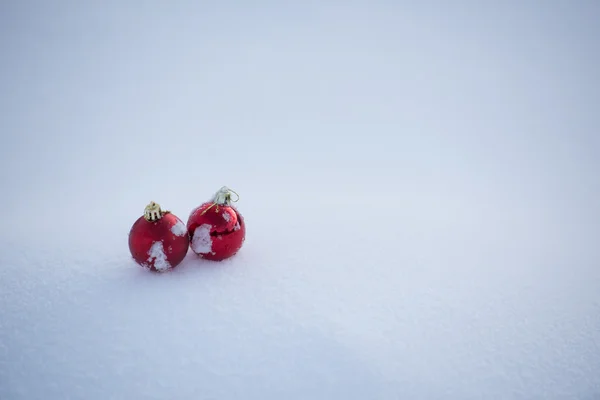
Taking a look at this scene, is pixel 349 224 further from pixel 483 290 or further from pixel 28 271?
pixel 28 271

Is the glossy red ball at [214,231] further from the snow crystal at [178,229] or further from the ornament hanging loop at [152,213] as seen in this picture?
the ornament hanging loop at [152,213]

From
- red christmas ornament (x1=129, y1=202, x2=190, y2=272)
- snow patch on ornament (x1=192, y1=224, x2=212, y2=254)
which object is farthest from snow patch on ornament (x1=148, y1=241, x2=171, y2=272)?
snow patch on ornament (x1=192, y1=224, x2=212, y2=254)

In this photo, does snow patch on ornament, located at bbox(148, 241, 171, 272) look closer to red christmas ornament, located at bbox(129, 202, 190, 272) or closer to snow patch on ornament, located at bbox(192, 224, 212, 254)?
red christmas ornament, located at bbox(129, 202, 190, 272)

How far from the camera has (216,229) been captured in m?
1.53

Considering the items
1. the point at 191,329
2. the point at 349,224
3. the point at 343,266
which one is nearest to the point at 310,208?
the point at 349,224

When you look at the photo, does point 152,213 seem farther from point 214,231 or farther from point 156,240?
point 214,231

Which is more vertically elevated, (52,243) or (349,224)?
(349,224)

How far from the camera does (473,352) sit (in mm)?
1225

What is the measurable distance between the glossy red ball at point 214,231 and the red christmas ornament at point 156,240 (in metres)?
0.08

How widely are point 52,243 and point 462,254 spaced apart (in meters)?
1.92

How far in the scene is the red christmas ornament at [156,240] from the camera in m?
1.43

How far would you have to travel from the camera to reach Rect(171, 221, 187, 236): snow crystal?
1.47 metres

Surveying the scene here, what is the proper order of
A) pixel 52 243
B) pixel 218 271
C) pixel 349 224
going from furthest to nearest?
pixel 349 224 < pixel 52 243 < pixel 218 271

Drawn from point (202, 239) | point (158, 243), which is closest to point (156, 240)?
point (158, 243)
